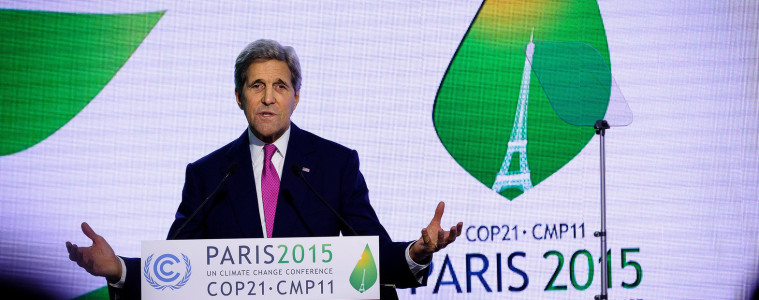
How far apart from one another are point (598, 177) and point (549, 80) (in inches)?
23.4

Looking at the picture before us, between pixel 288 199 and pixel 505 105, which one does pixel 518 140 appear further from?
pixel 288 199

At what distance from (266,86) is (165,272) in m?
0.83

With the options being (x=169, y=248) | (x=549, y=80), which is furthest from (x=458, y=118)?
(x=169, y=248)

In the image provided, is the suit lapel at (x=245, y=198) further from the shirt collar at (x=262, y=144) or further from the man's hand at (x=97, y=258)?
the man's hand at (x=97, y=258)

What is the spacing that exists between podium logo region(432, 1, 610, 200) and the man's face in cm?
135

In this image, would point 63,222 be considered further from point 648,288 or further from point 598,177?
point 648,288

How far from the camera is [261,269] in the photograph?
81.2 inches

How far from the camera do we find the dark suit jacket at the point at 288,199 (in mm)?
2576

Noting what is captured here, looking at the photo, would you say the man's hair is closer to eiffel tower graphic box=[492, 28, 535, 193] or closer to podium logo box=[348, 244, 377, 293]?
podium logo box=[348, 244, 377, 293]

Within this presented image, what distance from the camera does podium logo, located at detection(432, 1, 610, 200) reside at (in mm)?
3918

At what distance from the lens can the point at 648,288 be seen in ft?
13.6

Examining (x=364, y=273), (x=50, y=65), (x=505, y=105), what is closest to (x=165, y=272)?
(x=364, y=273)

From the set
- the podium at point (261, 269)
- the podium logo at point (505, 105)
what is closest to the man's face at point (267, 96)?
the podium at point (261, 269)

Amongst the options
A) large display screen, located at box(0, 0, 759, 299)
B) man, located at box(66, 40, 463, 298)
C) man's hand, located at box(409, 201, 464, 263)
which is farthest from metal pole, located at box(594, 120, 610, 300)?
man's hand, located at box(409, 201, 464, 263)
